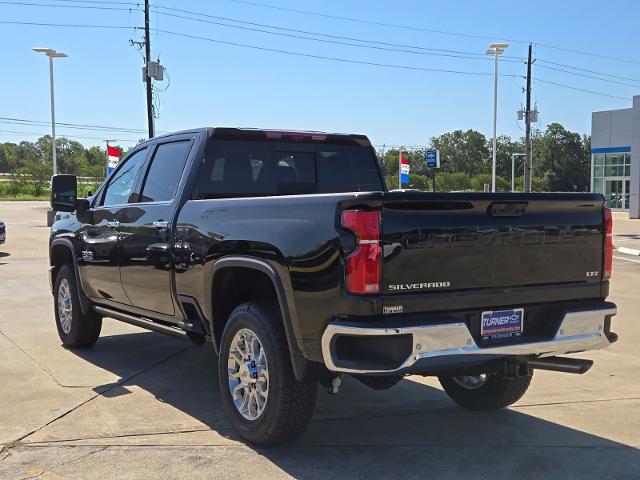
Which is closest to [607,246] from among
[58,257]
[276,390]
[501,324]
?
[501,324]

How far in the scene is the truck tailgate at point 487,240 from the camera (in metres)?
Result: 3.57

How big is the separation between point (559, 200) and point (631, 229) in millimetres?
26432

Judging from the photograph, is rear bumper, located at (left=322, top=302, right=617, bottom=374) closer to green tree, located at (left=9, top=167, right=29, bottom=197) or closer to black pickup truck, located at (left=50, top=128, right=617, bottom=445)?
black pickup truck, located at (left=50, top=128, right=617, bottom=445)

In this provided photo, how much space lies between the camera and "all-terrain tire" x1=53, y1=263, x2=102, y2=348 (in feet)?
22.5

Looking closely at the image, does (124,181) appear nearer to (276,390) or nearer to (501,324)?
(276,390)

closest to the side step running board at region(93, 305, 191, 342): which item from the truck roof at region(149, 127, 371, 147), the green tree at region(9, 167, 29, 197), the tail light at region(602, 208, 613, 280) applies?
the truck roof at region(149, 127, 371, 147)

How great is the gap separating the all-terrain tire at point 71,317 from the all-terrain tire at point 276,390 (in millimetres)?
3117

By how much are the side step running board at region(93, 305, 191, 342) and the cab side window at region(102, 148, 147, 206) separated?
955mm

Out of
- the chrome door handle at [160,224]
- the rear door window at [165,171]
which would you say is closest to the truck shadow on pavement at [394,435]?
the chrome door handle at [160,224]

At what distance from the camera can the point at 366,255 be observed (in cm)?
350

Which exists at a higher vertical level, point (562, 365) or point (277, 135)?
point (277, 135)

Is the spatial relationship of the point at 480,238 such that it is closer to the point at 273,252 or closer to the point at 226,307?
the point at 273,252

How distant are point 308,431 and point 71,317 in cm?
333

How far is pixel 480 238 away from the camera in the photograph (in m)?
3.81
